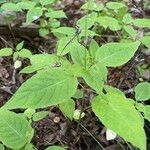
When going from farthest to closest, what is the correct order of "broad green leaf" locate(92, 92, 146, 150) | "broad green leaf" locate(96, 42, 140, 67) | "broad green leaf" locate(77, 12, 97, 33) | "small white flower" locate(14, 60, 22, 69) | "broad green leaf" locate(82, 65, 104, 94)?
1. "small white flower" locate(14, 60, 22, 69)
2. "broad green leaf" locate(77, 12, 97, 33)
3. "broad green leaf" locate(96, 42, 140, 67)
4. "broad green leaf" locate(82, 65, 104, 94)
5. "broad green leaf" locate(92, 92, 146, 150)

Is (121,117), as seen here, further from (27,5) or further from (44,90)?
(27,5)

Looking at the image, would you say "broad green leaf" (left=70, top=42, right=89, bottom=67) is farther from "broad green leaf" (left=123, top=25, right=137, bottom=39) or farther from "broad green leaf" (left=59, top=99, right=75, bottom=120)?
"broad green leaf" (left=123, top=25, right=137, bottom=39)

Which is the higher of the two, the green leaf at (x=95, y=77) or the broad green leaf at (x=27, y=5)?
the green leaf at (x=95, y=77)

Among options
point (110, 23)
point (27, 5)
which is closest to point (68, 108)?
point (110, 23)

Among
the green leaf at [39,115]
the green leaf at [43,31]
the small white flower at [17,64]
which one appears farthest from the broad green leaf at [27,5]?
the green leaf at [39,115]

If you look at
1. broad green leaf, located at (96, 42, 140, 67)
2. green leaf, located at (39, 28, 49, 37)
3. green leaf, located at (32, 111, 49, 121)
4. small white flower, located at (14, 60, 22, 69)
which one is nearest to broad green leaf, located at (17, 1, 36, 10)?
green leaf, located at (39, 28, 49, 37)

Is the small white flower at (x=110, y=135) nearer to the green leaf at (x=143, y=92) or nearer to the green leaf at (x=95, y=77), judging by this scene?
the green leaf at (x=143, y=92)

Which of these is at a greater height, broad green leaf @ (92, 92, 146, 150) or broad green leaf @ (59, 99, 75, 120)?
broad green leaf @ (92, 92, 146, 150)
